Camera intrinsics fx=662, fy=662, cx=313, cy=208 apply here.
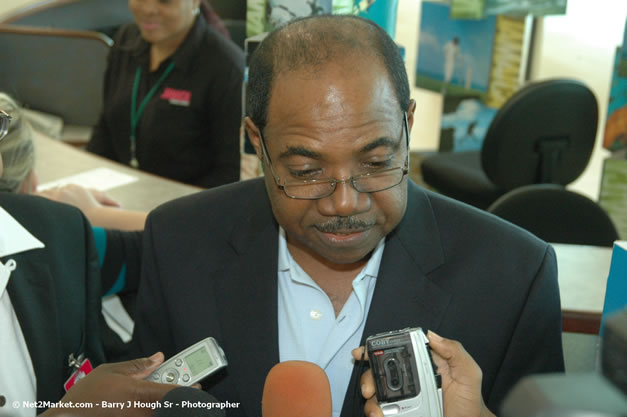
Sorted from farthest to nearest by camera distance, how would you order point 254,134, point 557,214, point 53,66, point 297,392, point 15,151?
point 53,66, point 557,214, point 15,151, point 254,134, point 297,392

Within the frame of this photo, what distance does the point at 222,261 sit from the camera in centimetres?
135

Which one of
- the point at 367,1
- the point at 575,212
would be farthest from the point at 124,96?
the point at 575,212

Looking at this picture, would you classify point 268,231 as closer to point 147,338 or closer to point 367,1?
point 147,338

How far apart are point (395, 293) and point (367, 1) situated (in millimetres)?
658

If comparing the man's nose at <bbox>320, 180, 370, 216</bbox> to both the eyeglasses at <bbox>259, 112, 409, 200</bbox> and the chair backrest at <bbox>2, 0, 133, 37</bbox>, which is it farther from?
the chair backrest at <bbox>2, 0, 133, 37</bbox>

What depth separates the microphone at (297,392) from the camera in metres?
0.91

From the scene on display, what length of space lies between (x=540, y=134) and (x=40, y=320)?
242 centimetres

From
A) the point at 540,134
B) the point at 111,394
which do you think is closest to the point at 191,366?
the point at 111,394

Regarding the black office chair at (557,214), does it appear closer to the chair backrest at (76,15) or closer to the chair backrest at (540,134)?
the chair backrest at (540,134)

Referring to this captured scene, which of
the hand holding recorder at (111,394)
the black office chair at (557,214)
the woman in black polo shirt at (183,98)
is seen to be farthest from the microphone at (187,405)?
the woman in black polo shirt at (183,98)

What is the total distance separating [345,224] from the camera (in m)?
1.11

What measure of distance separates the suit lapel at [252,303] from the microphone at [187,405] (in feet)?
1.33

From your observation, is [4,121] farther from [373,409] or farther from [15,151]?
[373,409]

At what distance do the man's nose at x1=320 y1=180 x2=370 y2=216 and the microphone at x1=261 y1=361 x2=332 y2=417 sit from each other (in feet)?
0.86
